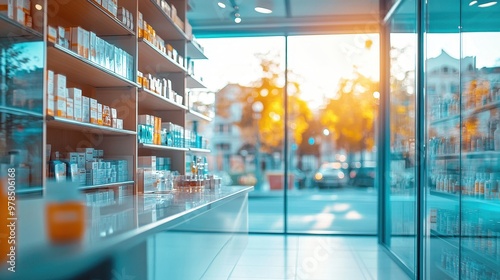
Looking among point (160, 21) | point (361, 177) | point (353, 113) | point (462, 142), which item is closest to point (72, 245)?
point (462, 142)

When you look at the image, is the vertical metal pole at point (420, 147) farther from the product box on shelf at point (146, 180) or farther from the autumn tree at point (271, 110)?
the autumn tree at point (271, 110)

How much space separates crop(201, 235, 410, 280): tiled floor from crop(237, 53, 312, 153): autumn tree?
71.6 inches

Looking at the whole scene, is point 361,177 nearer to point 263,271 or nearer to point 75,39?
point 263,271

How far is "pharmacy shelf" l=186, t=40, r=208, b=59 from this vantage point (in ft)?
20.1

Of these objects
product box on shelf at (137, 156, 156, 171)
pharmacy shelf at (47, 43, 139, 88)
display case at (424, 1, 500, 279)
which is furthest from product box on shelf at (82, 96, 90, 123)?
display case at (424, 1, 500, 279)

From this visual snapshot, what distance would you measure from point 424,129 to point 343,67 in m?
3.84

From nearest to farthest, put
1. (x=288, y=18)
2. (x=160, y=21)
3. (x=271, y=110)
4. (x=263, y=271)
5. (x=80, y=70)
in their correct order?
1. (x=80, y=70)
2. (x=263, y=271)
3. (x=160, y=21)
4. (x=288, y=18)
5. (x=271, y=110)

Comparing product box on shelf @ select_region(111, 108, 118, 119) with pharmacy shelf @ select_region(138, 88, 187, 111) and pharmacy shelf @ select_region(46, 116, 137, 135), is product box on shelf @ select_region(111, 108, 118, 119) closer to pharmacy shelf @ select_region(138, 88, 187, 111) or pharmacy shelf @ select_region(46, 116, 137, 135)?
pharmacy shelf @ select_region(46, 116, 137, 135)

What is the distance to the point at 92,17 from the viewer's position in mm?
3703

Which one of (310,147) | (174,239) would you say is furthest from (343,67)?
(174,239)

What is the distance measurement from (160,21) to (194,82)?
4.61 ft

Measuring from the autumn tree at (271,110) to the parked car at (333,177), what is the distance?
246 centimetres

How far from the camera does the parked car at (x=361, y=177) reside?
12.5 metres

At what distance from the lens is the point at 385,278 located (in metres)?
4.74
